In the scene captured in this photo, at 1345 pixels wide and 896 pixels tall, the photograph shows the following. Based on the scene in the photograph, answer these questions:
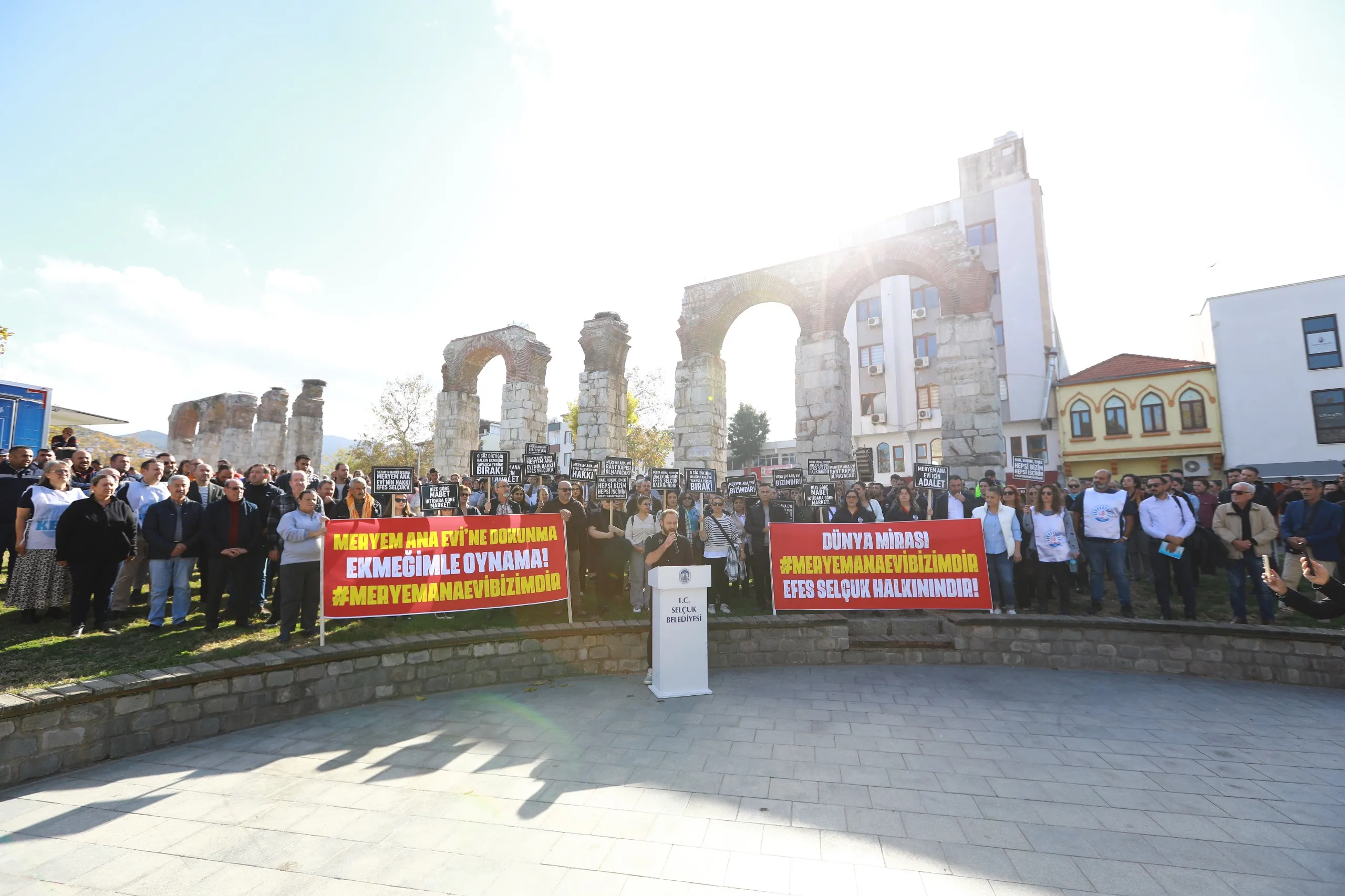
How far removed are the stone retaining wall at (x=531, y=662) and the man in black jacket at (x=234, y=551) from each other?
1.43 meters

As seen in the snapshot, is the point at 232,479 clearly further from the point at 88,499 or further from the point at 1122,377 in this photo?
the point at 1122,377

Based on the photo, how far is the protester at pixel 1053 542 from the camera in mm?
8695

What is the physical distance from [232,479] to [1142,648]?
11.9m

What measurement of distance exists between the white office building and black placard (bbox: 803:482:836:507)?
28498 mm

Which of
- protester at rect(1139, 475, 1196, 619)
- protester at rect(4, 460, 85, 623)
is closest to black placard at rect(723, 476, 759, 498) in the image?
protester at rect(1139, 475, 1196, 619)

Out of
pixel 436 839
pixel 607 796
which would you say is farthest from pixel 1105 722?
pixel 436 839

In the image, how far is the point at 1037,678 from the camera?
7.42 metres

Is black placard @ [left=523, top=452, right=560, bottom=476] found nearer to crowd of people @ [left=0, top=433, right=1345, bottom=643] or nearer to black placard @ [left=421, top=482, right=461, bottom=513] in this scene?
crowd of people @ [left=0, top=433, right=1345, bottom=643]

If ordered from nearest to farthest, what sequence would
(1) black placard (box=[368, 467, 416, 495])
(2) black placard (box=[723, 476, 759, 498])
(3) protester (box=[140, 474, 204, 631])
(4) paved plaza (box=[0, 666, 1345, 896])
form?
(4) paved plaza (box=[0, 666, 1345, 896]) → (3) protester (box=[140, 474, 204, 631]) → (1) black placard (box=[368, 467, 416, 495]) → (2) black placard (box=[723, 476, 759, 498])

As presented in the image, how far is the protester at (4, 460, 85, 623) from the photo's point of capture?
6457 mm

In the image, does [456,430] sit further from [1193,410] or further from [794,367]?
[1193,410]

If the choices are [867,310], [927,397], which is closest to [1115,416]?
[927,397]

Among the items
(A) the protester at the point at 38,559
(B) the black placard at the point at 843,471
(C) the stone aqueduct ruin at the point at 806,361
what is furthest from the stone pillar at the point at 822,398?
(A) the protester at the point at 38,559

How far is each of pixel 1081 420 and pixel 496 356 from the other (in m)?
29.2
